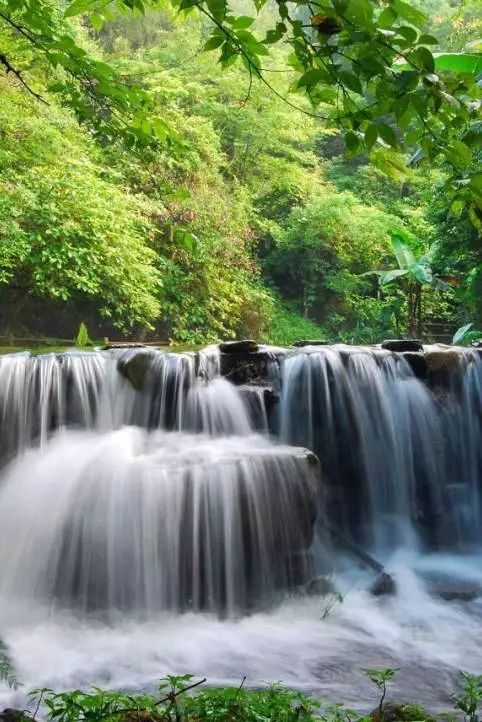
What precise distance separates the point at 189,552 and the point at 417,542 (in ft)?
11.0

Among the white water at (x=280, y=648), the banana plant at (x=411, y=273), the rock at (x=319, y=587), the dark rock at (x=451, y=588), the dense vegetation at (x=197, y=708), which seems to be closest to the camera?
the dense vegetation at (x=197, y=708)

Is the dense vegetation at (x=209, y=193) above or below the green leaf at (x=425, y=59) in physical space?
above

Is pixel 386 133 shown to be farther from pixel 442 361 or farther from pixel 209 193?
pixel 209 193

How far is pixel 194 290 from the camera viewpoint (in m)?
15.8

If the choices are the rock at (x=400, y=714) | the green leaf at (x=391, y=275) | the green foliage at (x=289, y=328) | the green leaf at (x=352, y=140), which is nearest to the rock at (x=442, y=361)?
the rock at (x=400, y=714)

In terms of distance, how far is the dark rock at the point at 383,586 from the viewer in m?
6.05

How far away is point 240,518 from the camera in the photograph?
5.66 metres

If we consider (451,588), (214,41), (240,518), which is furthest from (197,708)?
(451,588)

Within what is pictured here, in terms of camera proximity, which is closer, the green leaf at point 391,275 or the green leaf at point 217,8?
the green leaf at point 217,8

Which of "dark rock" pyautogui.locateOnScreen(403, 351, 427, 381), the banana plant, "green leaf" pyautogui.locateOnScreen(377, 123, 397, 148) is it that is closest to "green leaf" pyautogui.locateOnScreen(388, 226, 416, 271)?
the banana plant

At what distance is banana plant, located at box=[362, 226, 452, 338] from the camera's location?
1452 centimetres

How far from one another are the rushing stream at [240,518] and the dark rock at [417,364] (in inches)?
1.6

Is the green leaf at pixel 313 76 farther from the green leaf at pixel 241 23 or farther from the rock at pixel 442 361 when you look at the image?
the rock at pixel 442 361

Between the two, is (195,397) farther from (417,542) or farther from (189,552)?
(417,542)
